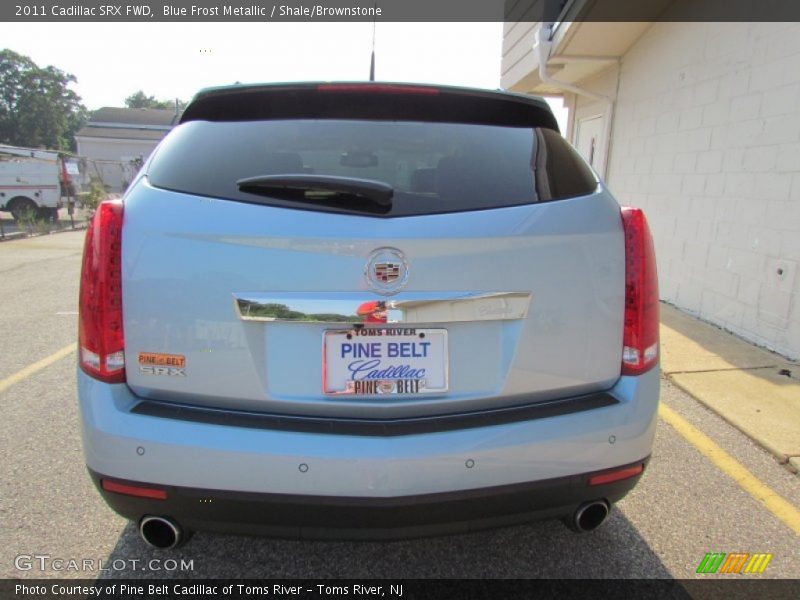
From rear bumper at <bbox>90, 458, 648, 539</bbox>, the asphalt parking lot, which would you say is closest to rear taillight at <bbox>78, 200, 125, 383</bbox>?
rear bumper at <bbox>90, 458, 648, 539</bbox>

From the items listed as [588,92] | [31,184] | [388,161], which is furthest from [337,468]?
[31,184]

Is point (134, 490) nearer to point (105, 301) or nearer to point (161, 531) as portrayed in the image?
point (161, 531)

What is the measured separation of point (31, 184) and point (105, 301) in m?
20.6

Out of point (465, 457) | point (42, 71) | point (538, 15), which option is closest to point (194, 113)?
point (465, 457)

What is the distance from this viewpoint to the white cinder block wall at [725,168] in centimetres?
459

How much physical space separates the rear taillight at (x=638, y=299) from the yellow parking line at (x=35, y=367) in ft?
13.2

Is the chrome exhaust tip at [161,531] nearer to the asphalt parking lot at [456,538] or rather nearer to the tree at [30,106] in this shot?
the asphalt parking lot at [456,538]

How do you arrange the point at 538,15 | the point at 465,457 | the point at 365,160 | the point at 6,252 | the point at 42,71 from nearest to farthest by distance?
1. the point at 465,457
2. the point at 365,160
3. the point at 538,15
4. the point at 6,252
5. the point at 42,71

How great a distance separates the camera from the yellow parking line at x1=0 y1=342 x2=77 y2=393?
3.86 metres

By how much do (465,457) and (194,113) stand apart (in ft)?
4.93

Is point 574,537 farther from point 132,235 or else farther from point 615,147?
point 615,147

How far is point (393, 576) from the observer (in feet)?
6.73

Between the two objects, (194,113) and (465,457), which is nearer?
(465,457)

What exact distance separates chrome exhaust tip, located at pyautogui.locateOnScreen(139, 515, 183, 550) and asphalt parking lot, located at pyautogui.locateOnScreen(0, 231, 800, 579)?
451mm
